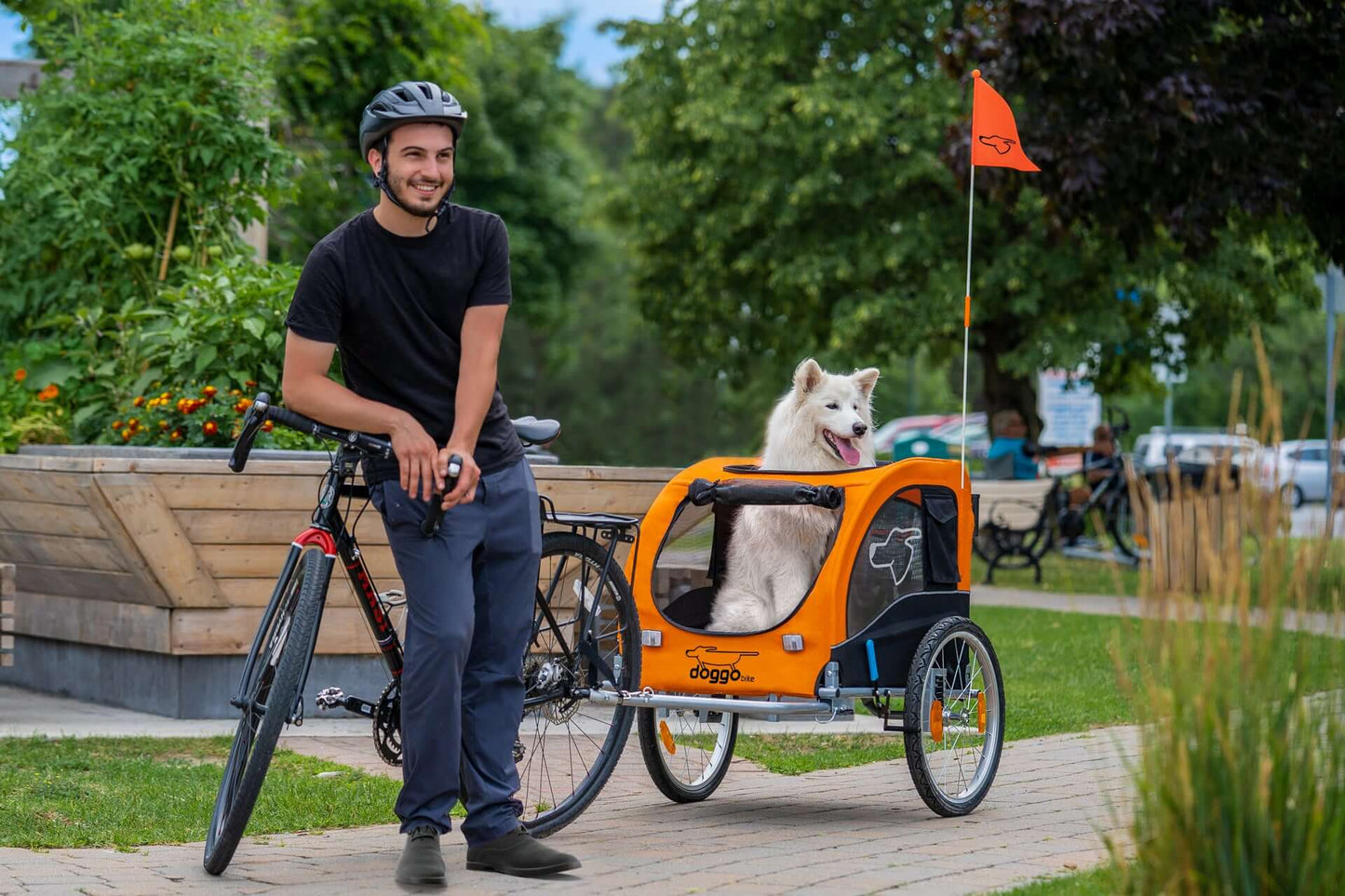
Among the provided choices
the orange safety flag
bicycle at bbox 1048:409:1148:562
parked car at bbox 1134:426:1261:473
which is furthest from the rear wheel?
bicycle at bbox 1048:409:1148:562

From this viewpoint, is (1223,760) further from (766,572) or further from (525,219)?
(525,219)

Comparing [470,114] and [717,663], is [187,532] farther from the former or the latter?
[470,114]

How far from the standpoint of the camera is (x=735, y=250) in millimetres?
26047

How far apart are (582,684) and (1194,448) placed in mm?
30333

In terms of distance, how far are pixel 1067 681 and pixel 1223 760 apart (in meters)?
6.42

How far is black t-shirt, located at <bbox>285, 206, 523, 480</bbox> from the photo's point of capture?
4863mm

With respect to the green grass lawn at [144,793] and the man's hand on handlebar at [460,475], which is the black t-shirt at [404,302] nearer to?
the man's hand on handlebar at [460,475]

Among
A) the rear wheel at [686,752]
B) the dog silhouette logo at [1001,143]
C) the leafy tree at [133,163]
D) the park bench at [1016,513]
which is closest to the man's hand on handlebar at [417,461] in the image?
the rear wheel at [686,752]

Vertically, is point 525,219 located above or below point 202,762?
above

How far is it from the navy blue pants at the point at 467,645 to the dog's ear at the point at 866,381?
6.15 ft

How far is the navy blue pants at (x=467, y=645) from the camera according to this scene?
4836mm

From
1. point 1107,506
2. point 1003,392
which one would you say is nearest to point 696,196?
point 1003,392

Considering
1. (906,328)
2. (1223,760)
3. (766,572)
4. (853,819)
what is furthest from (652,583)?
(906,328)

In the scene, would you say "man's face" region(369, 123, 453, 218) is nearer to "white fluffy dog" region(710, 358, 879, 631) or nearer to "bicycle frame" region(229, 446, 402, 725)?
"bicycle frame" region(229, 446, 402, 725)
